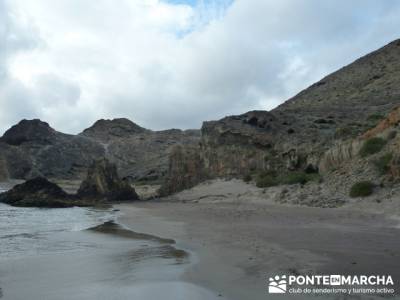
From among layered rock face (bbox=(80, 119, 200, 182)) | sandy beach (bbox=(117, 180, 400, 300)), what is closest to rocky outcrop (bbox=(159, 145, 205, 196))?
sandy beach (bbox=(117, 180, 400, 300))

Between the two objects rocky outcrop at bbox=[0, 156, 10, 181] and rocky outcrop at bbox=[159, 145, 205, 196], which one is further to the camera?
rocky outcrop at bbox=[0, 156, 10, 181]

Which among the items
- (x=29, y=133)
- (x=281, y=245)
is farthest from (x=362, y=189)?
(x=29, y=133)

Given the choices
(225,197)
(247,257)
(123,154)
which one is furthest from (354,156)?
(123,154)

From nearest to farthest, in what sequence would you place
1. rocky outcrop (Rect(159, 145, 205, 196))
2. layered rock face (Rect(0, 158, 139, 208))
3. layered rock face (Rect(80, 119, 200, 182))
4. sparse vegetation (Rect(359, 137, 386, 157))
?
sparse vegetation (Rect(359, 137, 386, 157))
layered rock face (Rect(0, 158, 139, 208))
rocky outcrop (Rect(159, 145, 205, 196))
layered rock face (Rect(80, 119, 200, 182))

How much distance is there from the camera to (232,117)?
4850cm

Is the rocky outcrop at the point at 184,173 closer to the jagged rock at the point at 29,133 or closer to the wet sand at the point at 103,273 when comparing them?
the wet sand at the point at 103,273

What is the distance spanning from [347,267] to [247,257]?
2333 millimetres

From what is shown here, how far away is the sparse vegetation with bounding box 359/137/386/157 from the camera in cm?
2197

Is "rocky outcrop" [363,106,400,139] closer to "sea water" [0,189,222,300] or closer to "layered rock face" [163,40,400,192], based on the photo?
"layered rock face" [163,40,400,192]

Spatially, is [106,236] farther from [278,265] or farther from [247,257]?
[278,265]

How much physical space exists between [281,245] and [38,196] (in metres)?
35.6

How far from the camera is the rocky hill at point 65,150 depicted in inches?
3728

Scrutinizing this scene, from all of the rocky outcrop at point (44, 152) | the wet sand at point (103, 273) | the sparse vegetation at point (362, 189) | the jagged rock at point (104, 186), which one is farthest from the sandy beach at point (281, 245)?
the rocky outcrop at point (44, 152)

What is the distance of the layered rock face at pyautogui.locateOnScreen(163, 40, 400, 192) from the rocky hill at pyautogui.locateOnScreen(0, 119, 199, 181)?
41.0 m
